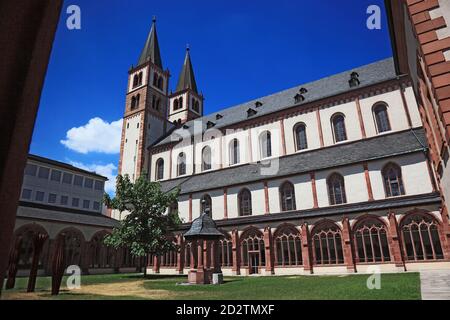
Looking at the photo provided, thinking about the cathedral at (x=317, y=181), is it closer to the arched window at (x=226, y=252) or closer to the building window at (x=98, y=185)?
the arched window at (x=226, y=252)

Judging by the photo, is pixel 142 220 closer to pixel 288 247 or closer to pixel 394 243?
pixel 288 247

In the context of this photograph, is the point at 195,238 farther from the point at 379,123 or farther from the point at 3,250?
the point at 379,123

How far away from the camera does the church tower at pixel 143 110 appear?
140 feet

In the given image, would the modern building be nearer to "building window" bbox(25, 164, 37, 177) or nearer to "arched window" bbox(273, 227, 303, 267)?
"building window" bbox(25, 164, 37, 177)

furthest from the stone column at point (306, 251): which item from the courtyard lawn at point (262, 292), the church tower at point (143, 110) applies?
the church tower at point (143, 110)

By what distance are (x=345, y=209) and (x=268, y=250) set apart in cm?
717

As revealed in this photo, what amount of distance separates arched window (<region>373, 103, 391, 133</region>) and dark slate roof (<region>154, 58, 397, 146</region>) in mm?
2396

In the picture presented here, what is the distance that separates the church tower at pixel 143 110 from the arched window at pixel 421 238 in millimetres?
32175

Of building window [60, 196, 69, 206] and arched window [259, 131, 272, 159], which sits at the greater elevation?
arched window [259, 131, 272, 159]

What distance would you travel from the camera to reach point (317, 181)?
81.9ft

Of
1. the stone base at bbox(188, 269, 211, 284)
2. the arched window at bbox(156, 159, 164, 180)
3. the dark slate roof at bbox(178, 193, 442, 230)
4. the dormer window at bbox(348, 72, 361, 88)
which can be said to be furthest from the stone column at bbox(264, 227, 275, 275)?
the arched window at bbox(156, 159, 164, 180)

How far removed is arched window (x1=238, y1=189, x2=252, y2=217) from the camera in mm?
28391
